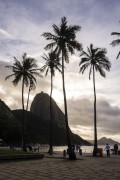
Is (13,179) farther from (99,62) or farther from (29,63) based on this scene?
(29,63)

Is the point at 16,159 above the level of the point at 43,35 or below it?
below

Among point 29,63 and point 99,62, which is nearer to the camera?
point 99,62

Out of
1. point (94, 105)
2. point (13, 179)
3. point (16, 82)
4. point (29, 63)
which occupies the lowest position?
point (13, 179)

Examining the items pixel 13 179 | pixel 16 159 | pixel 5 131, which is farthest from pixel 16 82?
pixel 5 131

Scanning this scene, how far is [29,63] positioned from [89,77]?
33.0 feet

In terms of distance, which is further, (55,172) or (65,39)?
(65,39)

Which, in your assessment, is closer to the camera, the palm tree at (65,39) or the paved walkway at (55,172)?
the paved walkway at (55,172)

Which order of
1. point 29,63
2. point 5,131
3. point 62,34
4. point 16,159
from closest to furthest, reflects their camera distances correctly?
point 16,159
point 62,34
point 29,63
point 5,131

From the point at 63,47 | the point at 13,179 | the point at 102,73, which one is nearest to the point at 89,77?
the point at 102,73

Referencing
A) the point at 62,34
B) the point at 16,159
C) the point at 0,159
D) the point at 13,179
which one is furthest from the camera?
the point at 62,34

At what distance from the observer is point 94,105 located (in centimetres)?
4497

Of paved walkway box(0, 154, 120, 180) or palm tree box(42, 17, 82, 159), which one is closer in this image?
paved walkway box(0, 154, 120, 180)

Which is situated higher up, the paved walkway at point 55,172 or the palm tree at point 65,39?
the palm tree at point 65,39

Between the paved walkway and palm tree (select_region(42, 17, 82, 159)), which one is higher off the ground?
palm tree (select_region(42, 17, 82, 159))
